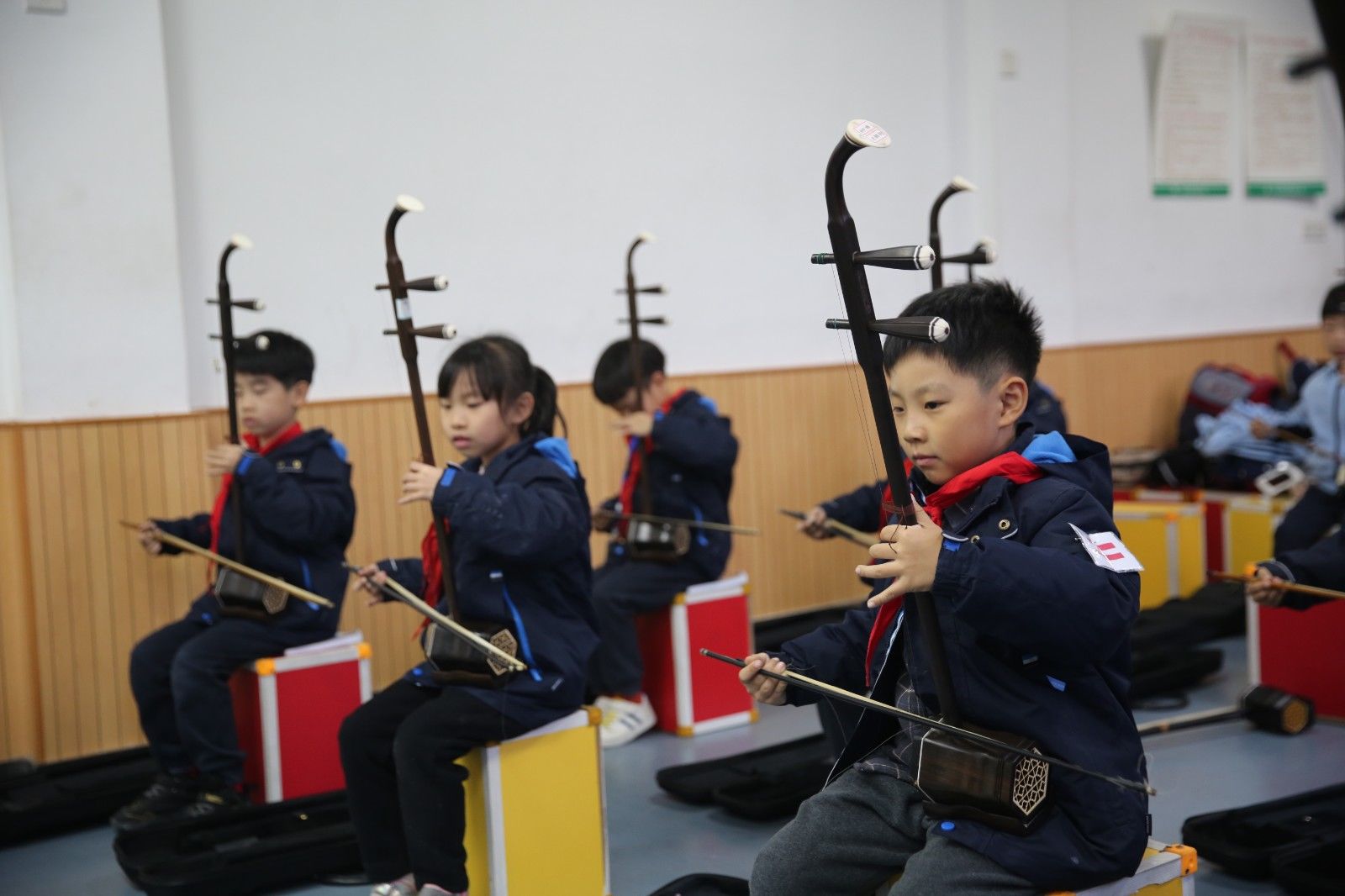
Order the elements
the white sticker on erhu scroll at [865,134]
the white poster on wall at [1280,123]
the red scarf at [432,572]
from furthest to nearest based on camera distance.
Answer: the white poster on wall at [1280,123], the red scarf at [432,572], the white sticker on erhu scroll at [865,134]

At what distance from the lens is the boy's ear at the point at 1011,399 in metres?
1.81

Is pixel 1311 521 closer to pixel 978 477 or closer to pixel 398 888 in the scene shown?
pixel 978 477

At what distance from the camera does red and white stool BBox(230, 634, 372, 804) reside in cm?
345

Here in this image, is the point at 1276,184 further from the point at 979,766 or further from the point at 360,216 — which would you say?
the point at 979,766

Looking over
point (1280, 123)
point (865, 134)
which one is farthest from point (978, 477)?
point (1280, 123)

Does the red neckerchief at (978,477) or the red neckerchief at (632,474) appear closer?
the red neckerchief at (978,477)

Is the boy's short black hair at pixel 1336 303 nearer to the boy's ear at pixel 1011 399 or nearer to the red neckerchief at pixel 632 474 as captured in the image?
the red neckerchief at pixel 632 474

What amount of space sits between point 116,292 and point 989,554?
3.27 m

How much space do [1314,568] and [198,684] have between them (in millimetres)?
2847

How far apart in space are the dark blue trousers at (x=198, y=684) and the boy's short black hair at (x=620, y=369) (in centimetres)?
125

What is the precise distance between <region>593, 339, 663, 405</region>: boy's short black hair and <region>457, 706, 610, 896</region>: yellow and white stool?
5.55 ft

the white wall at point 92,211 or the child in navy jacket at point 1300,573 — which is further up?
the white wall at point 92,211

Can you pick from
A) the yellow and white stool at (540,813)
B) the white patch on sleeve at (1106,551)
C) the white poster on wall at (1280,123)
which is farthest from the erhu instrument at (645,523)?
the white poster on wall at (1280,123)

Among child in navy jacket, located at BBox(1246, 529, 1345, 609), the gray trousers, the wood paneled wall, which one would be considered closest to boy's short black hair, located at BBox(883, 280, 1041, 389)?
the gray trousers
